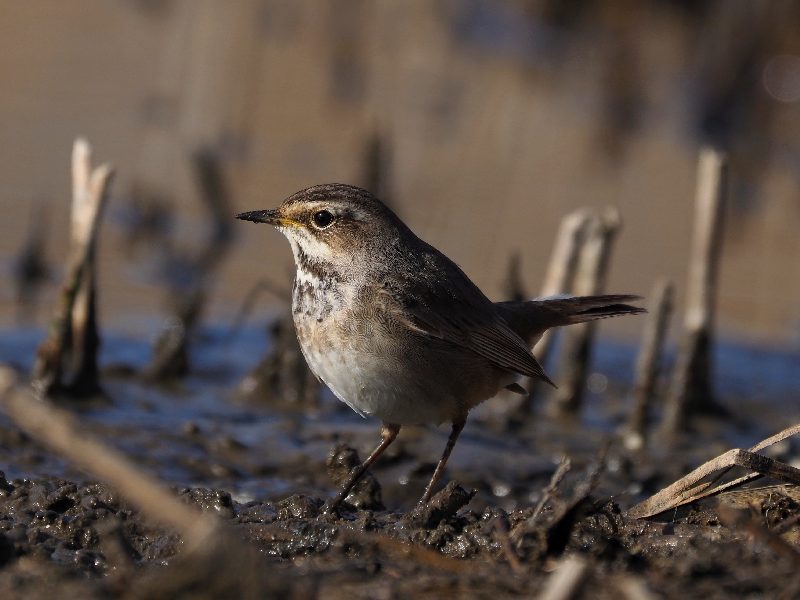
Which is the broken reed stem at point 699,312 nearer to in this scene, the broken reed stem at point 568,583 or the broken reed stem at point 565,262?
the broken reed stem at point 565,262

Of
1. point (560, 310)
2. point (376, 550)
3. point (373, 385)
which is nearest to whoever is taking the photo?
point (376, 550)

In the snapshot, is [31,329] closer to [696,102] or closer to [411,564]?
[411,564]

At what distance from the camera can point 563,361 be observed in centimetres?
1001

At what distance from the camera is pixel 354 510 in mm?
6664

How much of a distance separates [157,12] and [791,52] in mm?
8606

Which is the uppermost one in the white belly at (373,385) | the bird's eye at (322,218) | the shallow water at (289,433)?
the bird's eye at (322,218)

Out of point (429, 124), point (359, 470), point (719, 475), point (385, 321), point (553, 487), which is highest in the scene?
point (429, 124)

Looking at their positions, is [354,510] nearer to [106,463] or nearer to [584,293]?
[106,463]

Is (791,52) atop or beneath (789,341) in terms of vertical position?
atop

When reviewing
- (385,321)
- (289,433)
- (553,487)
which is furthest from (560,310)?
(553,487)

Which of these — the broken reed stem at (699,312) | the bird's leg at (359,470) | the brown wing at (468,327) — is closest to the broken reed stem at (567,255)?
the broken reed stem at (699,312)

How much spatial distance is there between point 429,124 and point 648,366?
8172 millimetres

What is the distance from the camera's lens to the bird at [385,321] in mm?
6508

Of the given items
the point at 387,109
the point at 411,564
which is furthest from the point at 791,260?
the point at 411,564
